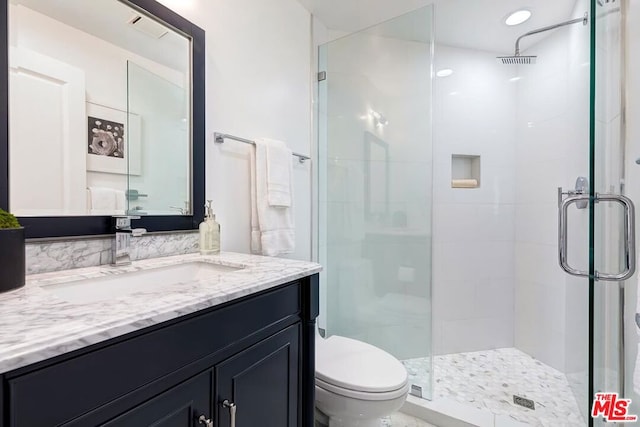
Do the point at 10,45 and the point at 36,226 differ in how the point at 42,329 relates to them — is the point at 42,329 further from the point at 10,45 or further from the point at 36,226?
the point at 10,45

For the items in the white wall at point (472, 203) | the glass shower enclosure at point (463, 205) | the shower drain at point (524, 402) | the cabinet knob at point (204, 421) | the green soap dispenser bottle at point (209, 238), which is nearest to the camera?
the cabinet knob at point (204, 421)

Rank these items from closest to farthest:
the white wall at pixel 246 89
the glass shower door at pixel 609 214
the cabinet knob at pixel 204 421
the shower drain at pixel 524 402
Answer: the cabinet knob at pixel 204 421
the glass shower door at pixel 609 214
the white wall at pixel 246 89
the shower drain at pixel 524 402

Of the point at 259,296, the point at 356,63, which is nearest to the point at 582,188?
the point at 356,63

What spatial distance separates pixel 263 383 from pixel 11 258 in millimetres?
661

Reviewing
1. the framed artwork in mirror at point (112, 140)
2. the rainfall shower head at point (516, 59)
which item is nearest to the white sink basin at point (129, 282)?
the framed artwork in mirror at point (112, 140)

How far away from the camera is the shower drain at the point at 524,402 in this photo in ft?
5.78

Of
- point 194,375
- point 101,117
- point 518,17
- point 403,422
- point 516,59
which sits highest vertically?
point 518,17

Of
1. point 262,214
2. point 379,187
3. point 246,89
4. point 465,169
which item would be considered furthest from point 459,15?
point 262,214

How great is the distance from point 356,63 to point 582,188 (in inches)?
61.3

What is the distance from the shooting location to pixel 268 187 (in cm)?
153

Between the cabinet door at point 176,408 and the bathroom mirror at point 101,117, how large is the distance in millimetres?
620

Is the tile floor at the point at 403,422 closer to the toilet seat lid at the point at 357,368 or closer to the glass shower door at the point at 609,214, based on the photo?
the toilet seat lid at the point at 357,368

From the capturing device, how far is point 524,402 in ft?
5.90

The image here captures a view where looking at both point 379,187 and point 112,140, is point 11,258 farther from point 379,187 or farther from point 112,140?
point 379,187
